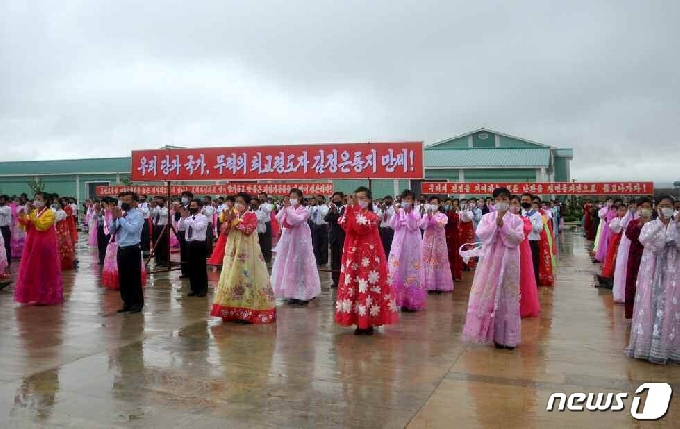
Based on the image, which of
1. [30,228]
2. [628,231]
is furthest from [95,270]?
[628,231]

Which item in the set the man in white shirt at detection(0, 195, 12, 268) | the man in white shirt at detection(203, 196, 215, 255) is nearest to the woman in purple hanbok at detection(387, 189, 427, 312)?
the man in white shirt at detection(203, 196, 215, 255)

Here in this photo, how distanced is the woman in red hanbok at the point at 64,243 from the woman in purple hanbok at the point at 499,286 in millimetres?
9959

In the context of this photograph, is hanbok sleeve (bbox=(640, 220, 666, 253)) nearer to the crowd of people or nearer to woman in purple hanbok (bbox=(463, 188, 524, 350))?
the crowd of people

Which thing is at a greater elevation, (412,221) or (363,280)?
(412,221)

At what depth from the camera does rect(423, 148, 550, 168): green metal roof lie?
28172 millimetres

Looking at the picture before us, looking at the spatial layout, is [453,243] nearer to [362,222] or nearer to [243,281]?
[362,222]

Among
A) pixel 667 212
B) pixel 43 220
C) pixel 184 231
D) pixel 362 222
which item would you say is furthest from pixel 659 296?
pixel 184 231

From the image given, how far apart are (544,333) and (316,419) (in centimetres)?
359

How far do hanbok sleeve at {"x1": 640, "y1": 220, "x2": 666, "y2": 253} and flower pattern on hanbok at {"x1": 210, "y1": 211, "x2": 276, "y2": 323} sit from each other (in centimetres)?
416

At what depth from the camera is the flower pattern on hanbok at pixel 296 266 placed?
8.49 m

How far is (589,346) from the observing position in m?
5.84

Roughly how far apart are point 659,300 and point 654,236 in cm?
58

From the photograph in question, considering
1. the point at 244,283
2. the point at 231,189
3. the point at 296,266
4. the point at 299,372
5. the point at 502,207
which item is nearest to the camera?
the point at 299,372

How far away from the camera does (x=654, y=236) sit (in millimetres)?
5211
